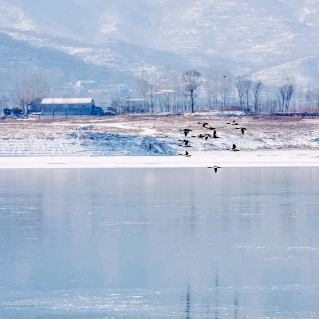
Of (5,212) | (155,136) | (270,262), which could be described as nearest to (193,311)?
(270,262)

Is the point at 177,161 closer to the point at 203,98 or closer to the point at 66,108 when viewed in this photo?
the point at 66,108

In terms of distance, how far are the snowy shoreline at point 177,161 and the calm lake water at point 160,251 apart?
44.8 ft

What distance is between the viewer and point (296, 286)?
2809cm

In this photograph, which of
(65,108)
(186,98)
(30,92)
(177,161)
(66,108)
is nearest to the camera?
(177,161)

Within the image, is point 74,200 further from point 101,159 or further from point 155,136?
point 155,136

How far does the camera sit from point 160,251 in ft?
108

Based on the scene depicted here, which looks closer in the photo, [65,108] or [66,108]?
[66,108]

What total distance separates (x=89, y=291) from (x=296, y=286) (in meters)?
4.90

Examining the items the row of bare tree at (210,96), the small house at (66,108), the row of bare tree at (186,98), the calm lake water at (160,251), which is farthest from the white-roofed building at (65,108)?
the calm lake water at (160,251)

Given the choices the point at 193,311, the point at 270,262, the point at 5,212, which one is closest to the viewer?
the point at 193,311

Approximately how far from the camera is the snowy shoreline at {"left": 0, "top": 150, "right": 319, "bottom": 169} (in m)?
66.4

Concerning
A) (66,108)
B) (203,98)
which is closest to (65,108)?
(66,108)

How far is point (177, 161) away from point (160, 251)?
36.7 metres

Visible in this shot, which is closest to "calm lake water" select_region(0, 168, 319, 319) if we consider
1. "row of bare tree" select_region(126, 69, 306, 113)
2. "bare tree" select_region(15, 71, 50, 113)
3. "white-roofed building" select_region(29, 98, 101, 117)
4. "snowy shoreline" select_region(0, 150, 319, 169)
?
"snowy shoreline" select_region(0, 150, 319, 169)
